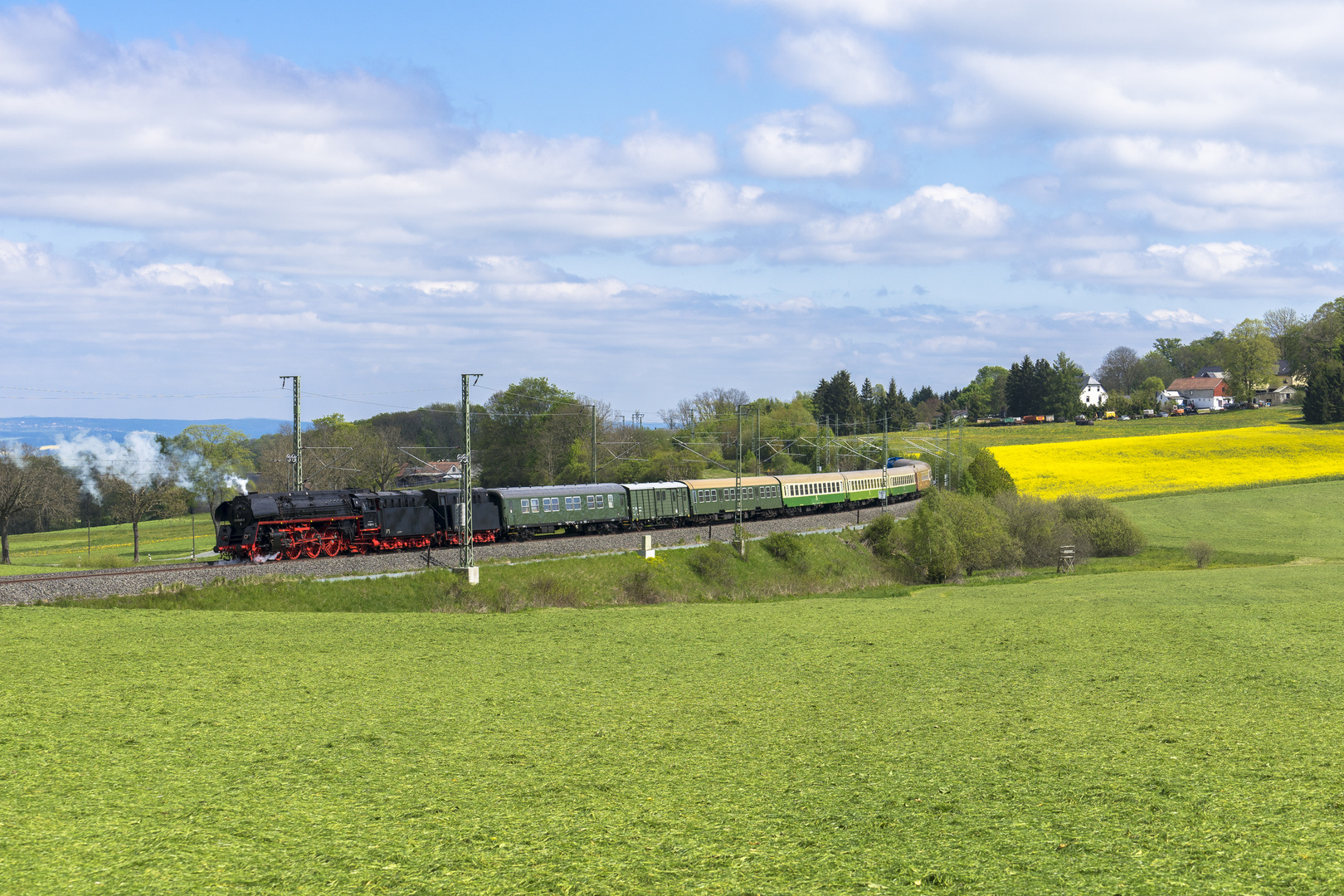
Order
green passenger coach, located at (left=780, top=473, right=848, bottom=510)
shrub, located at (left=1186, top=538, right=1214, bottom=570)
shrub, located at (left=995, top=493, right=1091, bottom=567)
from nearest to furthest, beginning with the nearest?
shrub, located at (left=1186, top=538, right=1214, bottom=570), shrub, located at (left=995, top=493, right=1091, bottom=567), green passenger coach, located at (left=780, top=473, right=848, bottom=510)

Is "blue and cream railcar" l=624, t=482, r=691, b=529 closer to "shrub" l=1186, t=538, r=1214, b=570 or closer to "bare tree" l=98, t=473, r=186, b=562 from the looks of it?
"shrub" l=1186, t=538, r=1214, b=570

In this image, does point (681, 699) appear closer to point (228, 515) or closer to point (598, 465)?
point (228, 515)

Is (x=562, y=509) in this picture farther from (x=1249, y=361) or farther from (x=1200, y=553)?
(x=1249, y=361)

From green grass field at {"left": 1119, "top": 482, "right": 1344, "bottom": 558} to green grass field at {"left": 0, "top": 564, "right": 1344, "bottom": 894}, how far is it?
35505 mm

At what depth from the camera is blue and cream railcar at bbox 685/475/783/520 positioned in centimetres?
5966

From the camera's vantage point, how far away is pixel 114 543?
83.3m

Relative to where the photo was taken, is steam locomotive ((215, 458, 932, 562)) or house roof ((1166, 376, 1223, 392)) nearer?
steam locomotive ((215, 458, 932, 562))

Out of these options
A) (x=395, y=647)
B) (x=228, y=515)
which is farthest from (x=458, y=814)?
(x=228, y=515)

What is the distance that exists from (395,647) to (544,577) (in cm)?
1939

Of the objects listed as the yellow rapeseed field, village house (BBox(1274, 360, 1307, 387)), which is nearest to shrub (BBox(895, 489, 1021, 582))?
the yellow rapeseed field

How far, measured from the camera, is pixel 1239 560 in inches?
1727

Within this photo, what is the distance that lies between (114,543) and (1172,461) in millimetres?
94716

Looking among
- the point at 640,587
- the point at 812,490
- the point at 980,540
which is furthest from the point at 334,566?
the point at 812,490

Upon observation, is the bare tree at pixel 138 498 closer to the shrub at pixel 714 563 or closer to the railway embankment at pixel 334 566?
the railway embankment at pixel 334 566
